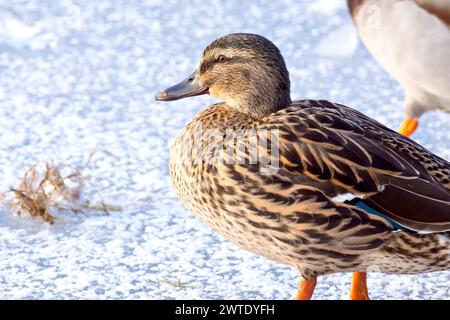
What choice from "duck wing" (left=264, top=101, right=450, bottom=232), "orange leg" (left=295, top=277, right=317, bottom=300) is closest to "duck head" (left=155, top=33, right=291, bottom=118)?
"duck wing" (left=264, top=101, right=450, bottom=232)

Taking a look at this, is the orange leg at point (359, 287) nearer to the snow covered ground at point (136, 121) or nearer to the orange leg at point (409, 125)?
the snow covered ground at point (136, 121)

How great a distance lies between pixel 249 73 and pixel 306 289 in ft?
2.51

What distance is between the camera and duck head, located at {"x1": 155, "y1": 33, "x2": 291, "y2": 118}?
11.1 ft

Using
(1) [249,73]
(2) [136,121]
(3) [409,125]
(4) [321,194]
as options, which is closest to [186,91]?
(1) [249,73]

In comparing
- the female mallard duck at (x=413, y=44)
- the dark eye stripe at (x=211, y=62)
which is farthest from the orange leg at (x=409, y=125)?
the dark eye stripe at (x=211, y=62)

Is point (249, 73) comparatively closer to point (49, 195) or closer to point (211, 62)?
point (211, 62)

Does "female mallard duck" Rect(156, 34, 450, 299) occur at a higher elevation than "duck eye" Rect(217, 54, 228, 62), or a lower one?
lower

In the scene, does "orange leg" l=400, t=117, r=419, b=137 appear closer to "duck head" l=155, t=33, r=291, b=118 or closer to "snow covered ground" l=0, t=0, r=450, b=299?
"snow covered ground" l=0, t=0, r=450, b=299

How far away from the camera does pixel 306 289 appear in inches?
127

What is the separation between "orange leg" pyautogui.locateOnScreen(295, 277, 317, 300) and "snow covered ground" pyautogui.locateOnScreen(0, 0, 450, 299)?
0.20 m

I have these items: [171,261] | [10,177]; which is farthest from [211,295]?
[10,177]

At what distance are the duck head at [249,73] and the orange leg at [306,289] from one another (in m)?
0.59

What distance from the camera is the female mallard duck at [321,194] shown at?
308 centimetres

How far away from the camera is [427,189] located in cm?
315
